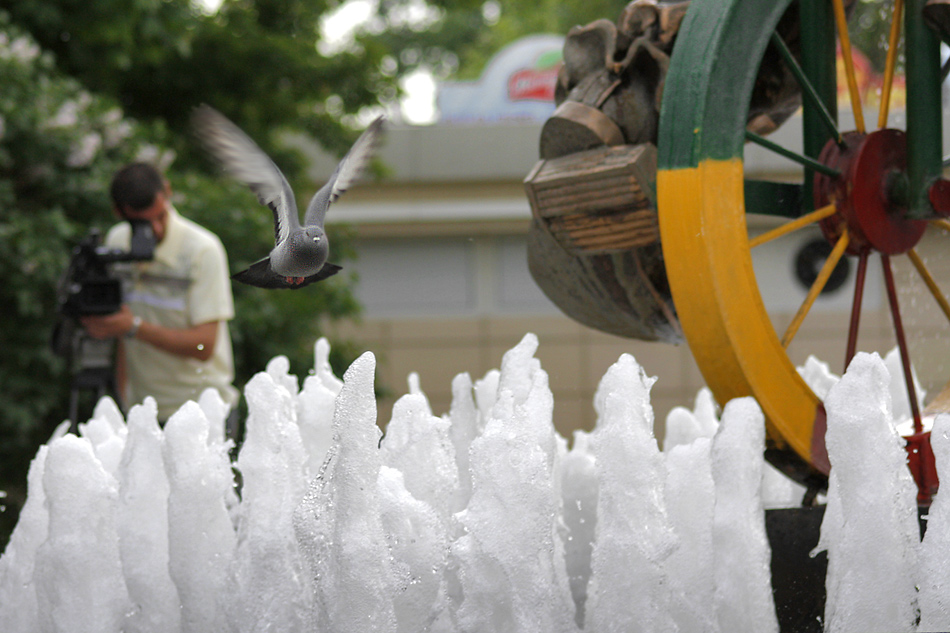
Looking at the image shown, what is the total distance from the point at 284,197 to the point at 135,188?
1801 mm

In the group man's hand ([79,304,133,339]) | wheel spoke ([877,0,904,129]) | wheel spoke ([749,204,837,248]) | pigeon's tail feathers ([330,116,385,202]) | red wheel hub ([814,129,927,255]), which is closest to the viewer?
pigeon's tail feathers ([330,116,385,202])

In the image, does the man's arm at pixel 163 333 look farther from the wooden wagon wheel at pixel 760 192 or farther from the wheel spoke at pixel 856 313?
the wheel spoke at pixel 856 313

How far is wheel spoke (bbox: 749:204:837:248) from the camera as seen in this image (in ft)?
6.44

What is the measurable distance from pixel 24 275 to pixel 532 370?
289cm

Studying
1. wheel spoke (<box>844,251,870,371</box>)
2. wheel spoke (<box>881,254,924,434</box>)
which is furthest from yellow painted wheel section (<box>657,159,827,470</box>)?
wheel spoke (<box>881,254,924,434</box>)

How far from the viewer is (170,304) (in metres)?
3.09

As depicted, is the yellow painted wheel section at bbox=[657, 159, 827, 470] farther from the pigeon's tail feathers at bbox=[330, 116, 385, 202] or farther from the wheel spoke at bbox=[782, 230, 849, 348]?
the pigeon's tail feathers at bbox=[330, 116, 385, 202]

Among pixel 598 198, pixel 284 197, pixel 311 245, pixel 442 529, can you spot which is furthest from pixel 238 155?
pixel 598 198

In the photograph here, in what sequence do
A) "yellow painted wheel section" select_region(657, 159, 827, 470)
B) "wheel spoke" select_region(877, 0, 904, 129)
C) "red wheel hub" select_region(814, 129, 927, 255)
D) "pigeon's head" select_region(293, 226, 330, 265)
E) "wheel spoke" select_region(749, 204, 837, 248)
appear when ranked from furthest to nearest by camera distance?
"wheel spoke" select_region(877, 0, 904, 129) < "red wheel hub" select_region(814, 129, 927, 255) < "wheel spoke" select_region(749, 204, 837, 248) < "yellow painted wheel section" select_region(657, 159, 827, 470) < "pigeon's head" select_region(293, 226, 330, 265)

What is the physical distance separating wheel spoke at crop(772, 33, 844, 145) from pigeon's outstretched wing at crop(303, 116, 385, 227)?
37.6 inches

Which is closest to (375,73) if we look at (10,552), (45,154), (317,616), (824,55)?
(45,154)

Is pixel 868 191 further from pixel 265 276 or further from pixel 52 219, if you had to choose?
pixel 52 219

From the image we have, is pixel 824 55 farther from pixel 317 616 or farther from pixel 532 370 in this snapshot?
pixel 317 616

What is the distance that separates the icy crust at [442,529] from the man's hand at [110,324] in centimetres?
95
